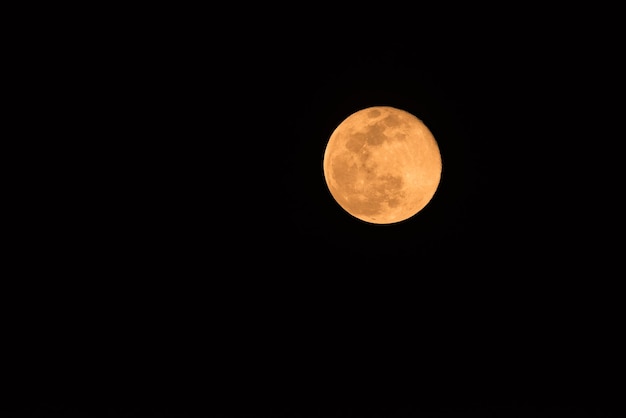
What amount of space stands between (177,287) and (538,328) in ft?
7.90

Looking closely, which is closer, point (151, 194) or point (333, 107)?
point (333, 107)

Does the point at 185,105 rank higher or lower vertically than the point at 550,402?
higher

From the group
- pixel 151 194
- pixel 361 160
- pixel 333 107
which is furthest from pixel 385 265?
pixel 151 194

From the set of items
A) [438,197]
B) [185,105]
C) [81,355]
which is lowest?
[81,355]

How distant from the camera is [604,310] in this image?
2748mm

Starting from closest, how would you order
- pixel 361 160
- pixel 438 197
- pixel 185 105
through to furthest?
pixel 361 160
pixel 438 197
pixel 185 105

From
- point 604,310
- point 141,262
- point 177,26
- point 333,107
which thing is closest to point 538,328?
point 604,310

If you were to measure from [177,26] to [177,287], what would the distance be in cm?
167

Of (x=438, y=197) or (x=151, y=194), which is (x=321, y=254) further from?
(x=151, y=194)

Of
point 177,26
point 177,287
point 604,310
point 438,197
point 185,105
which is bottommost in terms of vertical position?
point 177,287

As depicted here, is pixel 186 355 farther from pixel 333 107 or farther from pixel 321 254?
pixel 333 107

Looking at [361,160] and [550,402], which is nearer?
[361,160]

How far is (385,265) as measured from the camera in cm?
273

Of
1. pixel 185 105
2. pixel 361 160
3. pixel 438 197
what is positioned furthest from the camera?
pixel 185 105
